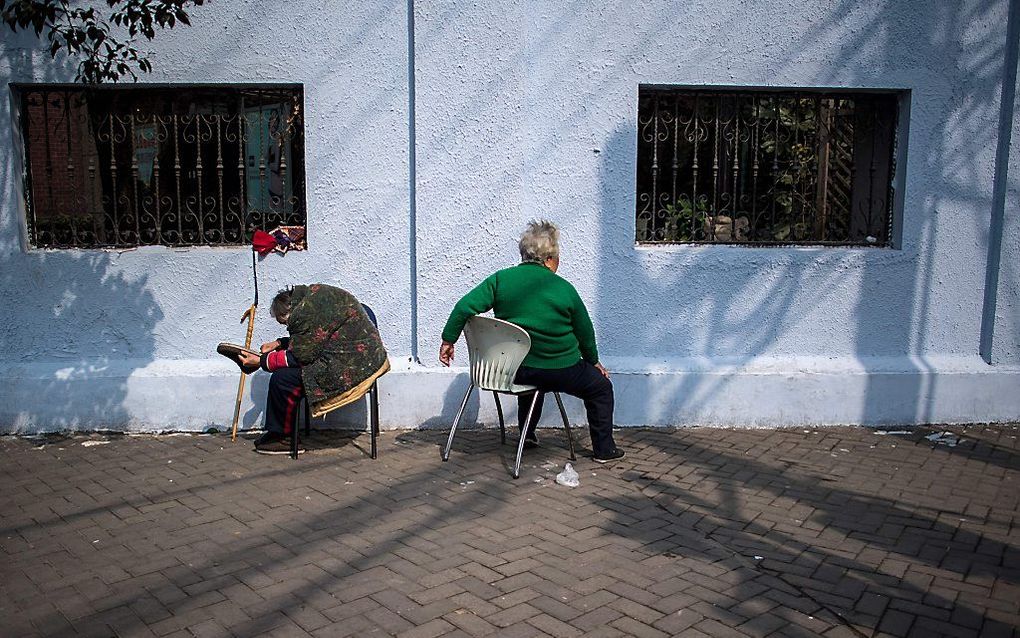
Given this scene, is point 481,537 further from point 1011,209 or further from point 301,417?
point 1011,209

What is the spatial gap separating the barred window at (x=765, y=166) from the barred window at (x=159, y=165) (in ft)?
8.76

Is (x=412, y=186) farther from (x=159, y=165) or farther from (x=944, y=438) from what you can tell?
(x=944, y=438)

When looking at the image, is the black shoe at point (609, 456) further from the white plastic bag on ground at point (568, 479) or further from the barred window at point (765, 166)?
the barred window at point (765, 166)

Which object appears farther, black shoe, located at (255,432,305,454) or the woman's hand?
black shoe, located at (255,432,305,454)

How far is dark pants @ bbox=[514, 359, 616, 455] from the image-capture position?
209 inches

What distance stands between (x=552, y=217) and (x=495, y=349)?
56.6 inches

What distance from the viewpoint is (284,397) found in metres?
5.64

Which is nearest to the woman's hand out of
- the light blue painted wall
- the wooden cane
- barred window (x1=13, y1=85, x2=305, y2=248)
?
the light blue painted wall

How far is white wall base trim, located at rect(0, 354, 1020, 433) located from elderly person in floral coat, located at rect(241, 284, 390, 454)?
639 mm

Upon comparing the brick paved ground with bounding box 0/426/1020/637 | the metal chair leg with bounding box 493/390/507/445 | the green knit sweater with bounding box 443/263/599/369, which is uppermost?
the green knit sweater with bounding box 443/263/599/369

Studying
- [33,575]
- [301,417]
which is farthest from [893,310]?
[33,575]

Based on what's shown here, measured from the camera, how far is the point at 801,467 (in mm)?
5449

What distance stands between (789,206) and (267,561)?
454cm

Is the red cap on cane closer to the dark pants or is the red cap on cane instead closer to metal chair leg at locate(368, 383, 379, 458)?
metal chair leg at locate(368, 383, 379, 458)
